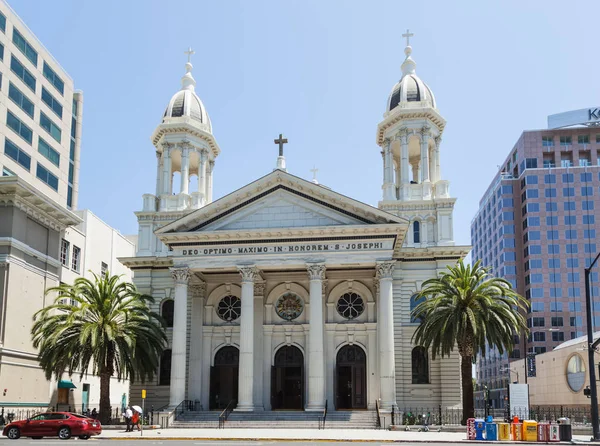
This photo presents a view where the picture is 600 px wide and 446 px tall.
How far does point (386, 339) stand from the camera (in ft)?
146

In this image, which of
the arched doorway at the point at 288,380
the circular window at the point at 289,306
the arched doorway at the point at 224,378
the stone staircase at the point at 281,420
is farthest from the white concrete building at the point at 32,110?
the arched doorway at the point at 288,380

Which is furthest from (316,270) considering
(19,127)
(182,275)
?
(19,127)

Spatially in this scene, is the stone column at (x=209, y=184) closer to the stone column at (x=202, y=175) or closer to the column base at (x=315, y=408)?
the stone column at (x=202, y=175)

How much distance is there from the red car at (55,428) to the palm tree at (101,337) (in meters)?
6.29

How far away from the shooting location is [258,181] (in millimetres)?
47938

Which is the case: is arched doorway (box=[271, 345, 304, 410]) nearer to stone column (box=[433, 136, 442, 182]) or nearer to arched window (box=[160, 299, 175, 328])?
arched window (box=[160, 299, 175, 328])

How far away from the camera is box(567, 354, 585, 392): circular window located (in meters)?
59.3

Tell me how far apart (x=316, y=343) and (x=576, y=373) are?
27.5 m

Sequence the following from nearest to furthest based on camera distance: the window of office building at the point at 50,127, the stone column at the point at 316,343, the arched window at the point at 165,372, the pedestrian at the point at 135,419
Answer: the pedestrian at the point at 135,419, the stone column at the point at 316,343, the arched window at the point at 165,372, the window of office building at the point at 50,127

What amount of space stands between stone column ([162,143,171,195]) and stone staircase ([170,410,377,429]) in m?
19.3

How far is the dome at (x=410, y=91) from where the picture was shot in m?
56.4

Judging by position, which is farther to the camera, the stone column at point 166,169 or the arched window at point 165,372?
the stone column at point 166,169

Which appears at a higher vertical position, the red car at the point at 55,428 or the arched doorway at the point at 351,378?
the arched doorway at the point at 351,378

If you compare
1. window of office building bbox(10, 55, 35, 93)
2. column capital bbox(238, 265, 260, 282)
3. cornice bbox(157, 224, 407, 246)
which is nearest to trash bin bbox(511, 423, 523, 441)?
cornice bbox(157, 224, 407, 246)
